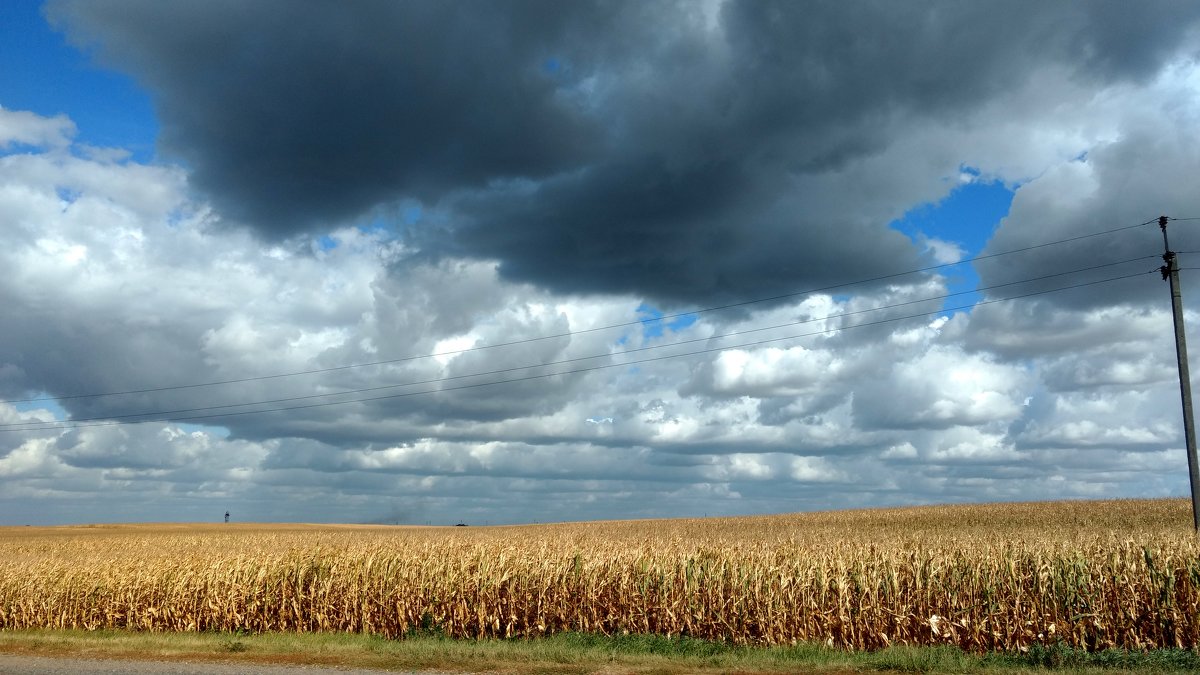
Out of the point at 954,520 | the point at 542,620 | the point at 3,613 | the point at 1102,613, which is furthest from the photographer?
the point at 954,520

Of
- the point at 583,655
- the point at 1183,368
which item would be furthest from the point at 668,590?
the point at 1183,368

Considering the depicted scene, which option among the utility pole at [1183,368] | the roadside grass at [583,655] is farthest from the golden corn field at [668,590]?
the utility pole at [1183,368]

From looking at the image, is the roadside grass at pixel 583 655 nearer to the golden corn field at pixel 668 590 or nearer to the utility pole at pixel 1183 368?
the golden corn field at pixel 668 590

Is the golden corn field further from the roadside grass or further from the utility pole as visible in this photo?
the utility pole

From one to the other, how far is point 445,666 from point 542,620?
15.8 feet

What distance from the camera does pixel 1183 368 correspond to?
100 feet

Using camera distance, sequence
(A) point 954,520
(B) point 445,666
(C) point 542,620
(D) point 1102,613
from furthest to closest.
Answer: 1. (A) point 954,520
2. (C) point 542,620
3. (D) point 1102,613
4. (B) point 445,666

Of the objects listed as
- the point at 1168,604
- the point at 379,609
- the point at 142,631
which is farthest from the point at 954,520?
the point at 142,631

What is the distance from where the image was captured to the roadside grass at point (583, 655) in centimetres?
1678

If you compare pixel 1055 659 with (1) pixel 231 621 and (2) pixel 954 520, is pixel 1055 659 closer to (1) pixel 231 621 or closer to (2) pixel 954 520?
(1) pixel 231 621

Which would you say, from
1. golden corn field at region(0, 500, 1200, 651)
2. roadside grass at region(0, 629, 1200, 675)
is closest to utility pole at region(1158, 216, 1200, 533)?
golden corn field at region(0, 500, 1200, 651)

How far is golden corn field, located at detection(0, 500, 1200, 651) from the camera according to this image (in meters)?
18.8

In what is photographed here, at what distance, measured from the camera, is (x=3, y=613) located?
86.5 ft

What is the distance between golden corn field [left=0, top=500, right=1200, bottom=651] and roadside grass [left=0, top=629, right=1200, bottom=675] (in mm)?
827
